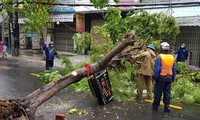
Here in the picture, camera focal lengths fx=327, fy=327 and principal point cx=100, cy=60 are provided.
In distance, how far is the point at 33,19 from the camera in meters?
19.0

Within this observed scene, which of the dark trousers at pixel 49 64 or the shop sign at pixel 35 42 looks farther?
the shop sign at pixel 35 42

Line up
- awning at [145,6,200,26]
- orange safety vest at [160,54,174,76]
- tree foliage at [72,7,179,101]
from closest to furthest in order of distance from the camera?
1. orange safety vest at [160,54,174,76]
2. tree foliage at [72,7,179,101]
3. awning at [145,6,200,26]

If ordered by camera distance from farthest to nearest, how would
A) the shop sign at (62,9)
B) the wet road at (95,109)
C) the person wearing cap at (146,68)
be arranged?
the shop sign at (62,9)
the person wearing cap at (146,68)
the wet road at (95,109)

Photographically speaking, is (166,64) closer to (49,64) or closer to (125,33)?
(125,33)

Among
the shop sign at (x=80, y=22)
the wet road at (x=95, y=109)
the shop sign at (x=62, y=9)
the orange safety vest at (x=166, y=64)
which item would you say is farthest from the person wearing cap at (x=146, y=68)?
the shop sign at (x=62, y=9)

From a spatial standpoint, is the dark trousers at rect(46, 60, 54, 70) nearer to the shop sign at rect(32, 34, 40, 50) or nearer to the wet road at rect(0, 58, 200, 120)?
the wet road at rect(0, 58, 200, 120)

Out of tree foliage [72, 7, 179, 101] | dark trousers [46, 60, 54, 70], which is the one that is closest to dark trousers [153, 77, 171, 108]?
tree foliage [72, 7, 179, 101]

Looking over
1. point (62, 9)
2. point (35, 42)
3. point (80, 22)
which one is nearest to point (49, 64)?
point (80, 22)

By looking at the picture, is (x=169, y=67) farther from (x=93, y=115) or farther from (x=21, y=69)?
(x=21, y=69)

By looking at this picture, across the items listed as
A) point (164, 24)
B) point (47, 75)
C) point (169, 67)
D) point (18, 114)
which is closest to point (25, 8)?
point (47, 75)

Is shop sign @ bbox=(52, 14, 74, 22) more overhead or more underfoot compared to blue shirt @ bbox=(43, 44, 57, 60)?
more overhead

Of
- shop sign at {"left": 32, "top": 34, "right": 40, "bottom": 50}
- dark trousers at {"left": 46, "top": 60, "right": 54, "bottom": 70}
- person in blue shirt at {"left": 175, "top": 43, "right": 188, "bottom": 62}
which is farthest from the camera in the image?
shop sign at {"left": 32, "top": 34, "right": 40, "bottom": 50}

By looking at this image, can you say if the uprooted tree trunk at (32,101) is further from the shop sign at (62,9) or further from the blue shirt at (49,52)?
the shop sign at (62,9)

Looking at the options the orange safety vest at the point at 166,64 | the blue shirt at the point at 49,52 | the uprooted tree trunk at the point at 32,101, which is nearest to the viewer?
the uprooted tree trunk at the point at 32,101
